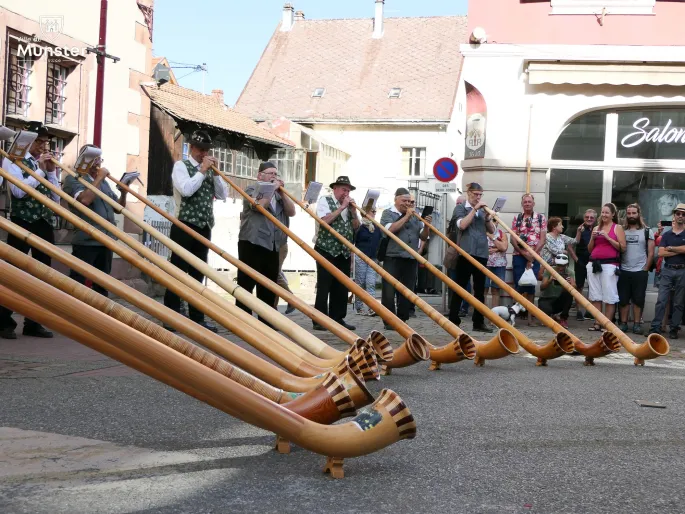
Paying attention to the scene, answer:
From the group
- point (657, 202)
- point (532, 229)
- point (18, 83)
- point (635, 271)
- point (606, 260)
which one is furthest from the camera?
point (657, 202)

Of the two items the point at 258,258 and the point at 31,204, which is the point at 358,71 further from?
the point at 31,204

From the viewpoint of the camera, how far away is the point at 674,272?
1125 centimetres

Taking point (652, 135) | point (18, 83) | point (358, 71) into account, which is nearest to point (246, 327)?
point (18, 83)

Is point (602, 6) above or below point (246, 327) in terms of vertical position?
above

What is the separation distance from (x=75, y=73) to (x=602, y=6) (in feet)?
26.4

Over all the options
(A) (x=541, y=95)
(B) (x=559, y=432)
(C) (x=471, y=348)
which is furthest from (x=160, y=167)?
(B) (x=559, y=432)

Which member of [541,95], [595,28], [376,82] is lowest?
[541,95]

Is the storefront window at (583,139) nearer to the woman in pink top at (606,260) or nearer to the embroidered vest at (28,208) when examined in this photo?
the woman in pink top at (606,260)

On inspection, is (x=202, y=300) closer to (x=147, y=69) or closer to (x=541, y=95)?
(x=541, y=95)

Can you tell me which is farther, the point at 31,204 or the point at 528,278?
the point at 528,278

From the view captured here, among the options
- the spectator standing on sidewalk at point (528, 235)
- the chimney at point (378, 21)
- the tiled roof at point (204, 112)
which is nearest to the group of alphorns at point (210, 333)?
the spectator standing on sidewalk at point (528, 235)

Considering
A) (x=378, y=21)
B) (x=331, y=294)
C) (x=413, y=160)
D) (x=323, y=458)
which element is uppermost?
(x=378, y=21)

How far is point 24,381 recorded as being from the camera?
557 centimetres

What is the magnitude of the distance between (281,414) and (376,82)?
39682mm
